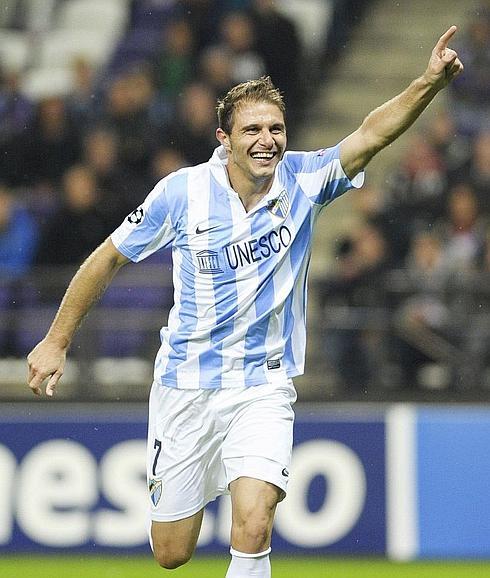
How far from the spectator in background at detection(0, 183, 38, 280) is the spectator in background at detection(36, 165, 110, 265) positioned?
0.14 meters

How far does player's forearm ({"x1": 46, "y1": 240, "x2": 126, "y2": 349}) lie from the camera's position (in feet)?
20.8

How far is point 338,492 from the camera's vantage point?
988 centimetres

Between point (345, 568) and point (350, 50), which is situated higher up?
point (350, 50)

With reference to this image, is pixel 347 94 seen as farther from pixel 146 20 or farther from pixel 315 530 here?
pixel 315 530

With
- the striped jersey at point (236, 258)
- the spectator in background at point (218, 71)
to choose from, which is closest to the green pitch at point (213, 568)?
the striped jersey at point (236, 258)

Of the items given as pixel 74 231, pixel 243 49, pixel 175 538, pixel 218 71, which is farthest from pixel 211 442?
pixel 243 49

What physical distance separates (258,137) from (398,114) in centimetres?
54

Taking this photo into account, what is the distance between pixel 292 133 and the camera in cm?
1394

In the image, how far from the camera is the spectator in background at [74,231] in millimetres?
10953

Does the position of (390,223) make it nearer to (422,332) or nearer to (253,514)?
(422,332)

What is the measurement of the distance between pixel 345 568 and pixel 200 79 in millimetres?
4894

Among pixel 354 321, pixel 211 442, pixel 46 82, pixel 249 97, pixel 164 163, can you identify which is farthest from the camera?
pixel 46 82

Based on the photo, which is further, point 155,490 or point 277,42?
point 277,42

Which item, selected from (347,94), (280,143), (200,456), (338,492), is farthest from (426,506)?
(347,94)
